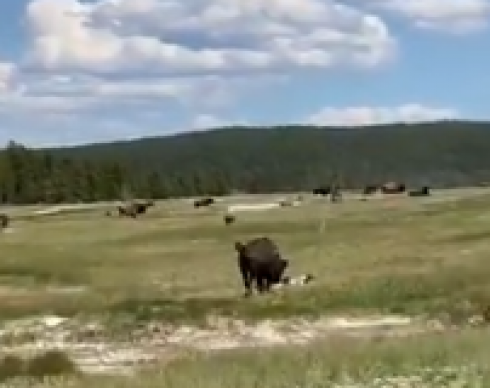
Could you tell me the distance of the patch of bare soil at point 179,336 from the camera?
3080 cm

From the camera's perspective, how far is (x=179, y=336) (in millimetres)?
32469

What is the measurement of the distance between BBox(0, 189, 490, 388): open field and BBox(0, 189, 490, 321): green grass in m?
0.09

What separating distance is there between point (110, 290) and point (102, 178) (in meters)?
151

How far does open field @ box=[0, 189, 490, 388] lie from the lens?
2009 centimetres

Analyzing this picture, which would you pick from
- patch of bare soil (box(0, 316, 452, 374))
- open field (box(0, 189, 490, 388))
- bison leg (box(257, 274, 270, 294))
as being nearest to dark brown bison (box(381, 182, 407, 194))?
open field (box(0, 189, 490, 388))

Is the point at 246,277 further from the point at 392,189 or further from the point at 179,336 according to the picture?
the point at 392,189

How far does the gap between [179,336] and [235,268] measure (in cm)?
1472

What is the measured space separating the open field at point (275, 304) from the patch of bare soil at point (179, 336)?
54 mm

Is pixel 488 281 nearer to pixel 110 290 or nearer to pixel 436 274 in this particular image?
pixel 436 274

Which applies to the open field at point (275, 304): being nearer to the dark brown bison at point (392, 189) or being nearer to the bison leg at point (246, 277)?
the bison leg at point (246, 277)

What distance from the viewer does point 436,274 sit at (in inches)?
1490

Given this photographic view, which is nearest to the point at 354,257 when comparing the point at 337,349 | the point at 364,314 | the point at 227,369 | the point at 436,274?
the point at 436,274

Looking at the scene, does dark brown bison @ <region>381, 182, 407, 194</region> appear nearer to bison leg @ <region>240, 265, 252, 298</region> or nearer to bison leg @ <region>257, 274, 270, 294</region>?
bison leg @ <region>240, 265, 252, 298</region>

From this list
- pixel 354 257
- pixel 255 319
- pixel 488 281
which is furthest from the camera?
pixel 354 257
